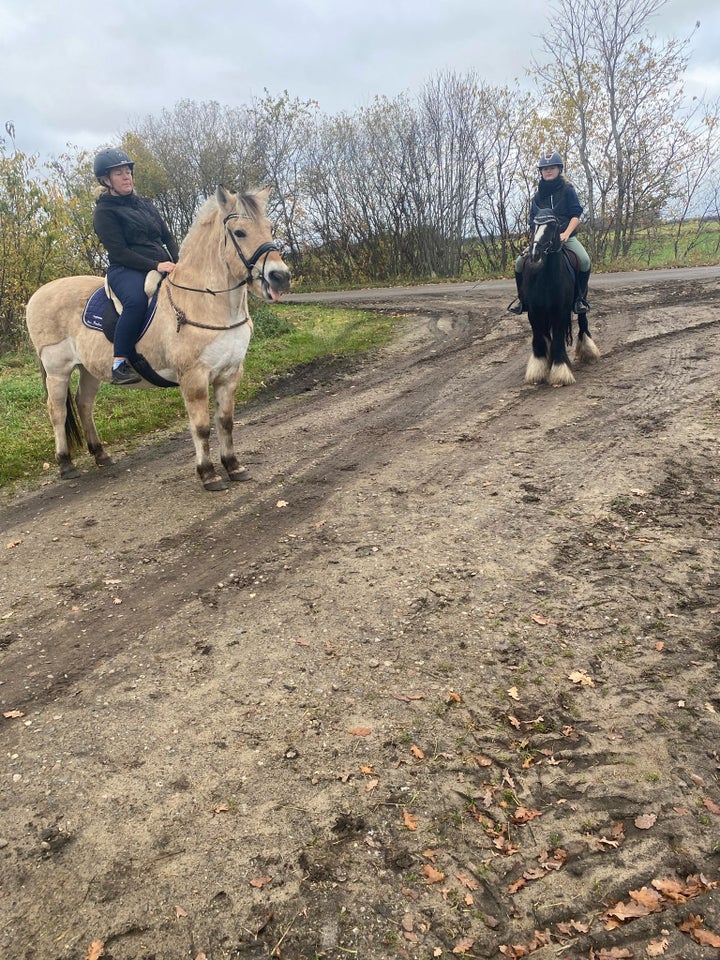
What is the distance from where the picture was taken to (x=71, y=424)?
25.3ft

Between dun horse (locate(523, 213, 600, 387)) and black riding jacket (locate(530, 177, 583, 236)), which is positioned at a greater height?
black riding jacket (locate(530, 177, 583, 236))

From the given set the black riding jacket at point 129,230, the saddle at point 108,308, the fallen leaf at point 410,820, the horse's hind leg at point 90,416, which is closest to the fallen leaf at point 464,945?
the fallen leaf at point 410,820

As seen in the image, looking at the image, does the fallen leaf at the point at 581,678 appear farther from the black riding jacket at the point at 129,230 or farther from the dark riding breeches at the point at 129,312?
the black riding jacket at the point at 129,230

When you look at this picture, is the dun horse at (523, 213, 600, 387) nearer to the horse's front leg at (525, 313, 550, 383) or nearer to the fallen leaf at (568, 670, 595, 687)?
the horse's front leg at (525, 313, 550, 383)

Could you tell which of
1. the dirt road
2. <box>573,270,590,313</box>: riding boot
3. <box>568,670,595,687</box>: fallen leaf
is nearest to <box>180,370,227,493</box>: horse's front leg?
the dirt road

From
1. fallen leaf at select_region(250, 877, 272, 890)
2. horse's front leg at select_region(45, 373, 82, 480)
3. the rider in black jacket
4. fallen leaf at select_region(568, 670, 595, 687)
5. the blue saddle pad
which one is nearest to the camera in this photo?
fallen leaf at select_region(250, 877, 272, 890)

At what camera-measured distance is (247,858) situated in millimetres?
2672

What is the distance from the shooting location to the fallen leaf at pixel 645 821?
2674 millimetres

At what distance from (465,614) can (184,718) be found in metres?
1.87

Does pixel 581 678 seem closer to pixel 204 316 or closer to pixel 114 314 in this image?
pixel 204 316

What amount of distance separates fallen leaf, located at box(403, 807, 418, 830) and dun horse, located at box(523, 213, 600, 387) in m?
7.03

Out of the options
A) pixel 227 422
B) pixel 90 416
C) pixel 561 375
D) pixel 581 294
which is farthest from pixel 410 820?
pixel 581 294

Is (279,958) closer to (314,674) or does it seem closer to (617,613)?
(314,674)

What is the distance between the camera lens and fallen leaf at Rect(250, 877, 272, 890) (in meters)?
2.55
